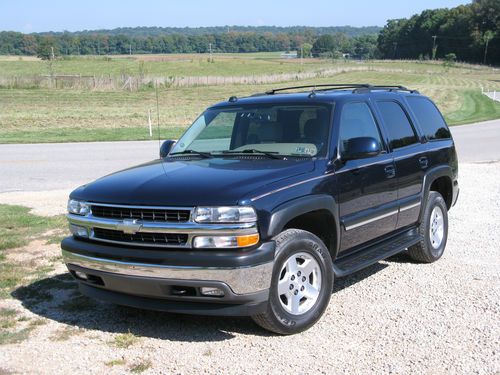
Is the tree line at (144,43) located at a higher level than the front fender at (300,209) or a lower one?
lower

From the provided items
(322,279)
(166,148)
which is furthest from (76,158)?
(322,279)

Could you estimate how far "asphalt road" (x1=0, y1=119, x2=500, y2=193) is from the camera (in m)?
12.7

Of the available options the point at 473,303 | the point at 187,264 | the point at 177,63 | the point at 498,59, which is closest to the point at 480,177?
the point at 473,303

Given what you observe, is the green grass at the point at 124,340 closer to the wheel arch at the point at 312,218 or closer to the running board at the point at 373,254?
the wheel arch at the point at 312,218

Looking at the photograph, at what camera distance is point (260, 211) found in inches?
171

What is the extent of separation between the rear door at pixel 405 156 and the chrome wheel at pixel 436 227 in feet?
1.30

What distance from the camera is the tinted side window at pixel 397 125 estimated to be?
241 inches

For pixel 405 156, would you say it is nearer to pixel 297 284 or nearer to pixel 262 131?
pixel 262 131

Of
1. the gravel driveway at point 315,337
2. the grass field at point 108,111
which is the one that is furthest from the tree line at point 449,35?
the gravel driveway at point 315,337

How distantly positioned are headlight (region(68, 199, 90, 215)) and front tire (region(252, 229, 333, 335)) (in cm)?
150

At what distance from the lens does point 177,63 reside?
9012 cm

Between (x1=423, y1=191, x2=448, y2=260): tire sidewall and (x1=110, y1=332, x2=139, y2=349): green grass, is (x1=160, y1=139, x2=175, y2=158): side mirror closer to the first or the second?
(x1=110, y1=332, x2=139, y2=349): green grass

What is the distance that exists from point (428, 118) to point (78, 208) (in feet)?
13.3

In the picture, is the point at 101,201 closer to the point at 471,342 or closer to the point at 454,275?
the point at 471,342
